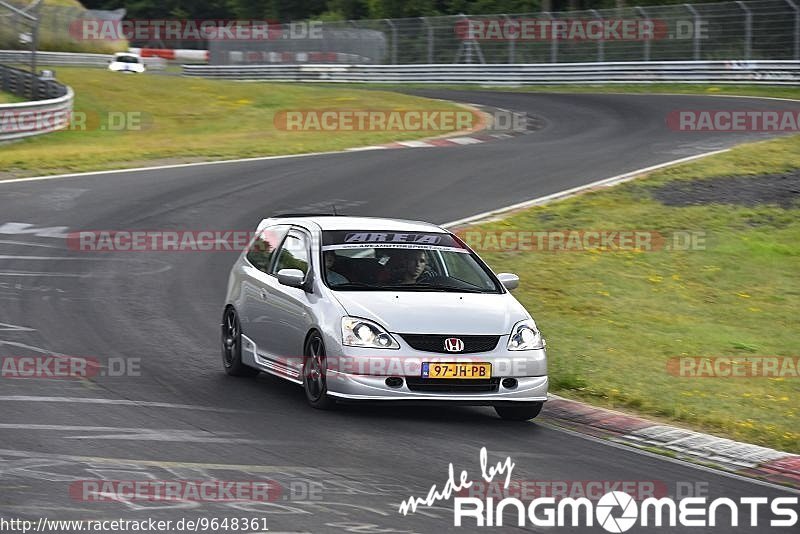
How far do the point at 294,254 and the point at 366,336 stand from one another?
1763mm

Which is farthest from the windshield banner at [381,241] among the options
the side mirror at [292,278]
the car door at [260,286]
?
the car door at [260,286]

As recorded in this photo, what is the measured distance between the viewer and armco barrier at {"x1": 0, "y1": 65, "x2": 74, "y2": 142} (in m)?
31.6

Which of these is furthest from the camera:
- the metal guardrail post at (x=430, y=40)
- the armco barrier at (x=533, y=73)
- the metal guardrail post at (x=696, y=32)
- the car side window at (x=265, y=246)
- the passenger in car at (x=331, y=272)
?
the metal guardrail post at (x=430, y=40)

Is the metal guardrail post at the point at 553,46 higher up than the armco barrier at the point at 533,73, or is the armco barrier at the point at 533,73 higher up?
the metal guardrail post at the point at 553,46

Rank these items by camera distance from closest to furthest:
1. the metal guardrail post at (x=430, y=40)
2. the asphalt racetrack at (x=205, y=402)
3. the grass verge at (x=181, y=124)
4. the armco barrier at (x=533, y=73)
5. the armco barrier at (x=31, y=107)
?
the asphalt racetrack at (x=205, y=402)
the grass verge at (x=181, y=124)
the armco barrier at (x=31, y=107)
the armco barrier at (x=533, y=73)
the metal guardrail post at (x=430, y=40)

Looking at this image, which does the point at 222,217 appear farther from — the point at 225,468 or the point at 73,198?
the point at 225,468

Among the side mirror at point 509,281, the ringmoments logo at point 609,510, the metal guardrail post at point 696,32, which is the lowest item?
the ringmoments logo at point 609,510

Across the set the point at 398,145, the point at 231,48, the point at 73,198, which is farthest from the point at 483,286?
the point at 231,48

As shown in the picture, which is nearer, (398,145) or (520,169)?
(520,169)

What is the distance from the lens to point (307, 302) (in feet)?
34.3

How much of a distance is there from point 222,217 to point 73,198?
3.08 metres

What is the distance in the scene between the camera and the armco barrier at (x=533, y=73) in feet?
130

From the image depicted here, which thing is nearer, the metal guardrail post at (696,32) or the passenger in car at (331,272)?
the passenger in car at (331,272)

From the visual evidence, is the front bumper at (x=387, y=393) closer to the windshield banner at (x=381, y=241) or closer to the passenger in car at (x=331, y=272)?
the passenger in car at (x=331, y=272)
